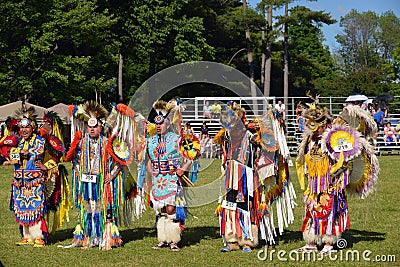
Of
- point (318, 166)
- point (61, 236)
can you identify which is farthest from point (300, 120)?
point (318, 166)

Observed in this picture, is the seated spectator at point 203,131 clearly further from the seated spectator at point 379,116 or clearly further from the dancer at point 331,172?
the dancer at point 331,172

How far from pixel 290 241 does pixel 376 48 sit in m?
51.7

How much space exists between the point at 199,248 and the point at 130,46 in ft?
92.8

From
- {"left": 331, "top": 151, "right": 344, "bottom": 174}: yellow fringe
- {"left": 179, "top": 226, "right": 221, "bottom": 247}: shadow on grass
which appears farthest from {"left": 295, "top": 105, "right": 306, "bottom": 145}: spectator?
{"left": 179, "top": 226, "right": 221, "bottom": 247}: shadow on grass

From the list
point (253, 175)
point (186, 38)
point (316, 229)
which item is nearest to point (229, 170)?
point (253, 175)

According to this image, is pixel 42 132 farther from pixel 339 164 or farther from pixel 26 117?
pixel 339 164

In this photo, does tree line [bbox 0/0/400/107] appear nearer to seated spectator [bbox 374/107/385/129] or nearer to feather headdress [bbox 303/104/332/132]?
seated spectator [bbox 374/107/385/129]

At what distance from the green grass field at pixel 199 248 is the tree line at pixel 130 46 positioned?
19.0 meters

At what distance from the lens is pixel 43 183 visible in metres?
8.72

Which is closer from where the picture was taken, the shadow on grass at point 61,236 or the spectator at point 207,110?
the shadow on grass at point 61,236

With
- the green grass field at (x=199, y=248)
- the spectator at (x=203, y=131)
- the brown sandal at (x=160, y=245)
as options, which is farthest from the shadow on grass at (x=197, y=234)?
the spectator at (x=203, y=131)

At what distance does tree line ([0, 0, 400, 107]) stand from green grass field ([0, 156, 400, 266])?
62.4ft

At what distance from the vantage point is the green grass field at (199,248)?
766 cm

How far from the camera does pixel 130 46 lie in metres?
35.9
